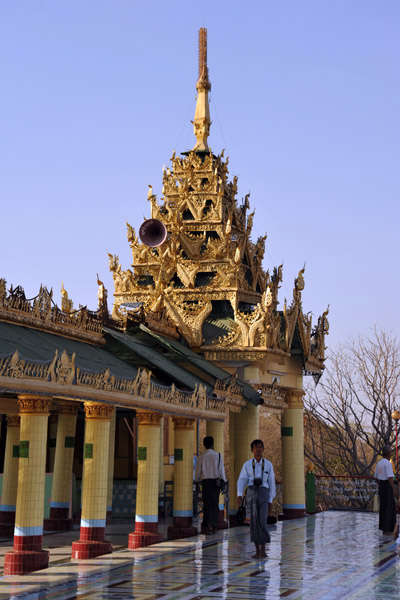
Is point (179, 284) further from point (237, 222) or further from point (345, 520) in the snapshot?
point (345, 520)

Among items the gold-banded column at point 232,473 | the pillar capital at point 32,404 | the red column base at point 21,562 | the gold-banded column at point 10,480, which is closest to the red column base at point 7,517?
the gold-banded column at point 10,480

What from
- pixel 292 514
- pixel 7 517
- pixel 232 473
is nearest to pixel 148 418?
pixel 7 517

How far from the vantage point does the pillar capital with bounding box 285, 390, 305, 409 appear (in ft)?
83.0

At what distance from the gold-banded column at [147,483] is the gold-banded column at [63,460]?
10.3 feet

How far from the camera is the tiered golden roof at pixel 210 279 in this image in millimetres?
22359

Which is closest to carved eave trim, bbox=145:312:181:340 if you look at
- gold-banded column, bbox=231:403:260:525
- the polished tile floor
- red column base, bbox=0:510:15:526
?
gold-banded column, bbox=231:403:260:525

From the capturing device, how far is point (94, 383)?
12.7 metres

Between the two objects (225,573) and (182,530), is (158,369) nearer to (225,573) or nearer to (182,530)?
(182,530)

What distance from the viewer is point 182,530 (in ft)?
55.6

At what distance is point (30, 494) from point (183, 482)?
219 inches

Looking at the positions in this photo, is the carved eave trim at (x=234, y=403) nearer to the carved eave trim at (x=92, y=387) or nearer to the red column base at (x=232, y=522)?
the carved eave trim at (x=92, y=387)

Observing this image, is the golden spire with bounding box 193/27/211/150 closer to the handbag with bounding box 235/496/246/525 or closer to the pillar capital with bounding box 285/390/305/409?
the pillar capital with bounding box 285/390/305/409

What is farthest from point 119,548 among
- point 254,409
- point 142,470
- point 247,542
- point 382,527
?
point 254,409

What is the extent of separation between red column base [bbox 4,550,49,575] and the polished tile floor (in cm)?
23
